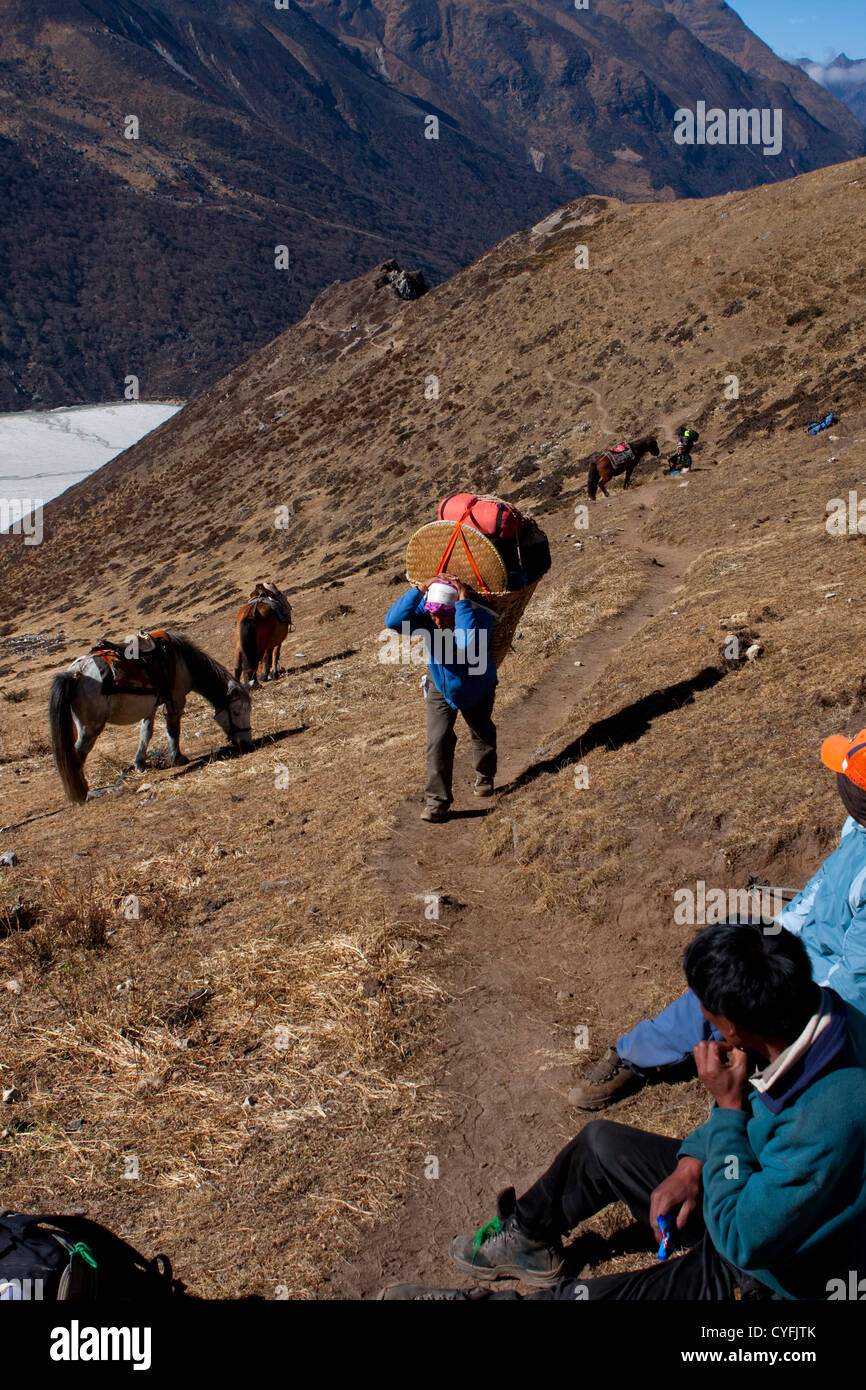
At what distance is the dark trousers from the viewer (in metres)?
3.06

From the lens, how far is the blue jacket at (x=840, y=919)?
3.79 metres

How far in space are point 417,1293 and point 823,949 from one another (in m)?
2.23

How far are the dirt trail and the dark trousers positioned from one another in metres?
0.56

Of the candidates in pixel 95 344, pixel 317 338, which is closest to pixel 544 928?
pixel 317 338

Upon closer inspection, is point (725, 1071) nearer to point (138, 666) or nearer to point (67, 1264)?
point (67, 1264)

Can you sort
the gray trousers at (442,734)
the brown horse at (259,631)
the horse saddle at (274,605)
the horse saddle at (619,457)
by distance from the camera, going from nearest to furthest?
the gray trousers at (442,734), the brown horse at (259,631), the horse saddle at (274,605), the horse saddle at (619,457)

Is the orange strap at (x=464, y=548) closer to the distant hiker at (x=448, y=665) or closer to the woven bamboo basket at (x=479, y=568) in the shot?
the woven bamboo basket at (x=479, y=568)

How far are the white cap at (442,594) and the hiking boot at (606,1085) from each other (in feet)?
12.3

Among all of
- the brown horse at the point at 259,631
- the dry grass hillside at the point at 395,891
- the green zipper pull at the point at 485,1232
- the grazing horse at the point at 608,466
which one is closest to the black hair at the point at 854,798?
the dry grass hillside at the point at 395,891

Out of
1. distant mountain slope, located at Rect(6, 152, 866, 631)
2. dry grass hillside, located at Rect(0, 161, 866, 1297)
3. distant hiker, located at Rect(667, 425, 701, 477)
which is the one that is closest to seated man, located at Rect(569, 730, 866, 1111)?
dry grass hillside, located at Rect(0, 161, 866, 1297)

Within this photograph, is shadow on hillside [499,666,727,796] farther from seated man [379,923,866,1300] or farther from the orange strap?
seated man [379,923,866,1300]

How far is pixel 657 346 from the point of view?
127ft

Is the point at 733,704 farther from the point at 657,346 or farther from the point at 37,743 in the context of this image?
the point at 657,346
